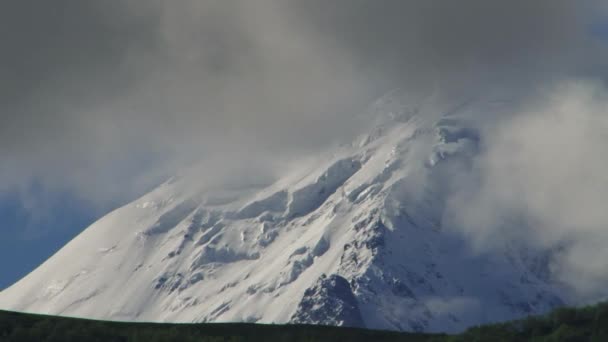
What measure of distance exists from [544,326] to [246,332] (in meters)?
23.7

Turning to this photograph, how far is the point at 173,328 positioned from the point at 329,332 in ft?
41.4

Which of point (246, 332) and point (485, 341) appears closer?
point (485, 341)

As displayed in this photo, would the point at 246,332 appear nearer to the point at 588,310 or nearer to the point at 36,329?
the point at 36,329

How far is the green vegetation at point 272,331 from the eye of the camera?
111625mm

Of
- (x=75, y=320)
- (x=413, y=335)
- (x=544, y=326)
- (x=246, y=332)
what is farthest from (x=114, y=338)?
(x=544, y=326)

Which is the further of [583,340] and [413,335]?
[413,335]

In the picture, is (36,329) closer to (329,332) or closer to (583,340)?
(329,332)

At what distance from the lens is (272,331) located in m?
119

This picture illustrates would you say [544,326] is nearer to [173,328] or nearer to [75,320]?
[173,328]

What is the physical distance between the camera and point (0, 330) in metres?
114

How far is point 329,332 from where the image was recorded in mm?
119938

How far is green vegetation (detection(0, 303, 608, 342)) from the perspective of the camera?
112m

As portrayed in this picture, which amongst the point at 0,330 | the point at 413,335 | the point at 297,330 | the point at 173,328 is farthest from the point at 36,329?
the point at 413,335

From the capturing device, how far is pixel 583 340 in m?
109
